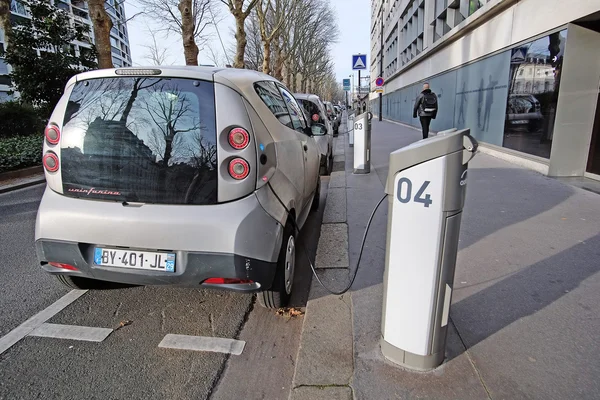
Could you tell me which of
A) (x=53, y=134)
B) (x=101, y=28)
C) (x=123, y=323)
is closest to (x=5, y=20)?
(x=101, y=28)

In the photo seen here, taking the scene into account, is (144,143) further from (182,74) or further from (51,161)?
(51,161)

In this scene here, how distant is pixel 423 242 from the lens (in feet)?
5.82

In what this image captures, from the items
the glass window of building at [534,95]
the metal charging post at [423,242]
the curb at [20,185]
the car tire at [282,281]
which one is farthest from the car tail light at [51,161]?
the glass window of building at [534,95]

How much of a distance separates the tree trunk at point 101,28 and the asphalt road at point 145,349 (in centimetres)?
971

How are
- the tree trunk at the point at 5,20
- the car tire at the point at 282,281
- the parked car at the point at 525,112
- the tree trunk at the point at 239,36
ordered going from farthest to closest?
the tree trunk at the point at 239,36
the tree trunk at the point at 5,20
the parked car at the point at 525,112
the car tire at the point at 282,281

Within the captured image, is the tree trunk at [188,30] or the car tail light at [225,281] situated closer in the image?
the car tail light at [225,281]

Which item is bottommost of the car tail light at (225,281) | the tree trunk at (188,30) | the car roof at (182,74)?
the car tail light at (225,281)

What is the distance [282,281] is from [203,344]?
70cm

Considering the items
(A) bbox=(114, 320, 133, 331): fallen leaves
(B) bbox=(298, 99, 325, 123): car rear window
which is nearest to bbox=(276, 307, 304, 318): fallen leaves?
(A) bbox=(114, 320, 133, 331): fallen leaves

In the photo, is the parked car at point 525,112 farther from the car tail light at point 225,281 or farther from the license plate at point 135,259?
the license plate at point 135,259

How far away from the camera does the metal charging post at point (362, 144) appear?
300 inches

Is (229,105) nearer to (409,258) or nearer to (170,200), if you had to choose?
(170,200)

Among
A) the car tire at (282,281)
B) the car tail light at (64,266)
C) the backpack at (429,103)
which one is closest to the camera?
the car tail light at (64,266)

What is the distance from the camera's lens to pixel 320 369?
214 centimetres
